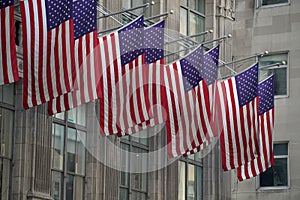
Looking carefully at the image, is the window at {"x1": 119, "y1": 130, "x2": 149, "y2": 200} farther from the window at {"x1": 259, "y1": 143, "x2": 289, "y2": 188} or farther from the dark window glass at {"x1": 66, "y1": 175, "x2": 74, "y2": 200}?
the window at {"x1": 259, "y1": 143, "x2": 289, "y2": 188}

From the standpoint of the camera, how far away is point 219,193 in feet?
127

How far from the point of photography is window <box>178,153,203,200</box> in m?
36.7

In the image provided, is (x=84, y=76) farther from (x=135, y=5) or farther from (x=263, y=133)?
(x=263, y=133)

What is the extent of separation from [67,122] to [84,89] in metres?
3.87

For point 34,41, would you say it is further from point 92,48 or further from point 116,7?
point 116,7

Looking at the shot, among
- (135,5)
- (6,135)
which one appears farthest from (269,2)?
(6,135)

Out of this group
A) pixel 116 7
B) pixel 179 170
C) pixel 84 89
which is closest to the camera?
pixel 84 89

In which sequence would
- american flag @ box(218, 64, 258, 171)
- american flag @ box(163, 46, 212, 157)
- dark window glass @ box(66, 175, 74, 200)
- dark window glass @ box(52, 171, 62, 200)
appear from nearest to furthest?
1. dark window glass @ box(52, 171, 62, 200)
2. dark window glass @ box(66, 175, 74, 200)
3. american flag @ box(163, 46, 212, 157)
4. american flag @ box(218, 64, 258, 171)

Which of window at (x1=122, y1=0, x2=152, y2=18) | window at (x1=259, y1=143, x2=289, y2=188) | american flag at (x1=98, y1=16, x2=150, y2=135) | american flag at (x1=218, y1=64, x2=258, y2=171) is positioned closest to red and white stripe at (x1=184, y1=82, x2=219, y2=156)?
american flag at (x1=218, y1=64, x2=258, y2=171)

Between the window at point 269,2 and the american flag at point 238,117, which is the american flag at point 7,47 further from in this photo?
the window at point 269,2

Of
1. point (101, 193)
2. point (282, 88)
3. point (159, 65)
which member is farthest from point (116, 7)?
point (282, 88)

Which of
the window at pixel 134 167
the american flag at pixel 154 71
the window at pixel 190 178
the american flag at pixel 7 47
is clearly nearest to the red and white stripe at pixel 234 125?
the window at pixel 134 167

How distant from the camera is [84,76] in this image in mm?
26828

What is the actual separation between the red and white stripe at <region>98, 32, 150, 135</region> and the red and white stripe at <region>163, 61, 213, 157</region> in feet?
5.78
